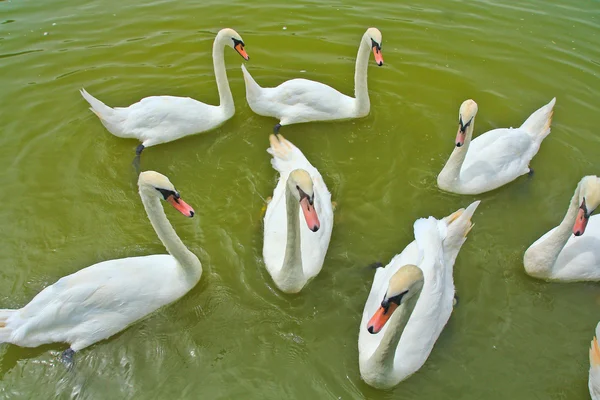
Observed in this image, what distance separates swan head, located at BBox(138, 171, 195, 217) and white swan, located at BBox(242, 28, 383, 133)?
9.26 feet

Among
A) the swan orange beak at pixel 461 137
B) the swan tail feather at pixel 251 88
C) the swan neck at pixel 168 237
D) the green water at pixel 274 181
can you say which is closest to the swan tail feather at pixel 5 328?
the green water at pixel 274 181

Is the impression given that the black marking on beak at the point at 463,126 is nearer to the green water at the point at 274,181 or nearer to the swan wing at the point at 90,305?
the green water at the point at 274,181

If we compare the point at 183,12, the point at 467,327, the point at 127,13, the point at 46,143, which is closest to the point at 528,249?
the point at 467,327

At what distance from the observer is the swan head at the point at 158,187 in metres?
4.38

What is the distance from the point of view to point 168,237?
15.4 ft

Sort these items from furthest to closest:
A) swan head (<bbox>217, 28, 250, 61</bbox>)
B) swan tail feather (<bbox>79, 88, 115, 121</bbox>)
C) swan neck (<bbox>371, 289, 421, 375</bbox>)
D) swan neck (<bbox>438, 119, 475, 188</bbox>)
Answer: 1. swan head (<bbox>217, 28, 250, 61</bbox>)
2. swan tail feather (<bbox>79, 88, 115, 121</bbox>)
3. swan neck (<bbox>438, 119, 475, 188</bbox>)
4. swan neck (<bbox>371, 289, 421, 375</bbox>)

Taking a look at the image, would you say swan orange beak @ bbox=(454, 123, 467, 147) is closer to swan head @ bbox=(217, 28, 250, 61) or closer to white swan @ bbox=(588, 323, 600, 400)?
white swan @ bbox=(588, 323, 600, 400)

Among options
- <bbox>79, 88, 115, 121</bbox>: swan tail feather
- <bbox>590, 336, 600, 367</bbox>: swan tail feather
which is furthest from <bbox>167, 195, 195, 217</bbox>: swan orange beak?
<bbox>590, 336, 600, 367</bbox>: swan tail feather

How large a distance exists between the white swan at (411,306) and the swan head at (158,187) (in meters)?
1.92

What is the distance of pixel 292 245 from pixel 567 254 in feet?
9.37

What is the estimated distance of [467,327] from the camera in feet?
16.3

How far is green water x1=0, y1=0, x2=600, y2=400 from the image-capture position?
4652 mm

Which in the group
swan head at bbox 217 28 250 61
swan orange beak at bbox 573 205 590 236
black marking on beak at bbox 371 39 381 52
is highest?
black marking on beak at bbox 371 39 381 52

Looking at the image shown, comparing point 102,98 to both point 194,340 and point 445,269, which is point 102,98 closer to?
point 194,340
